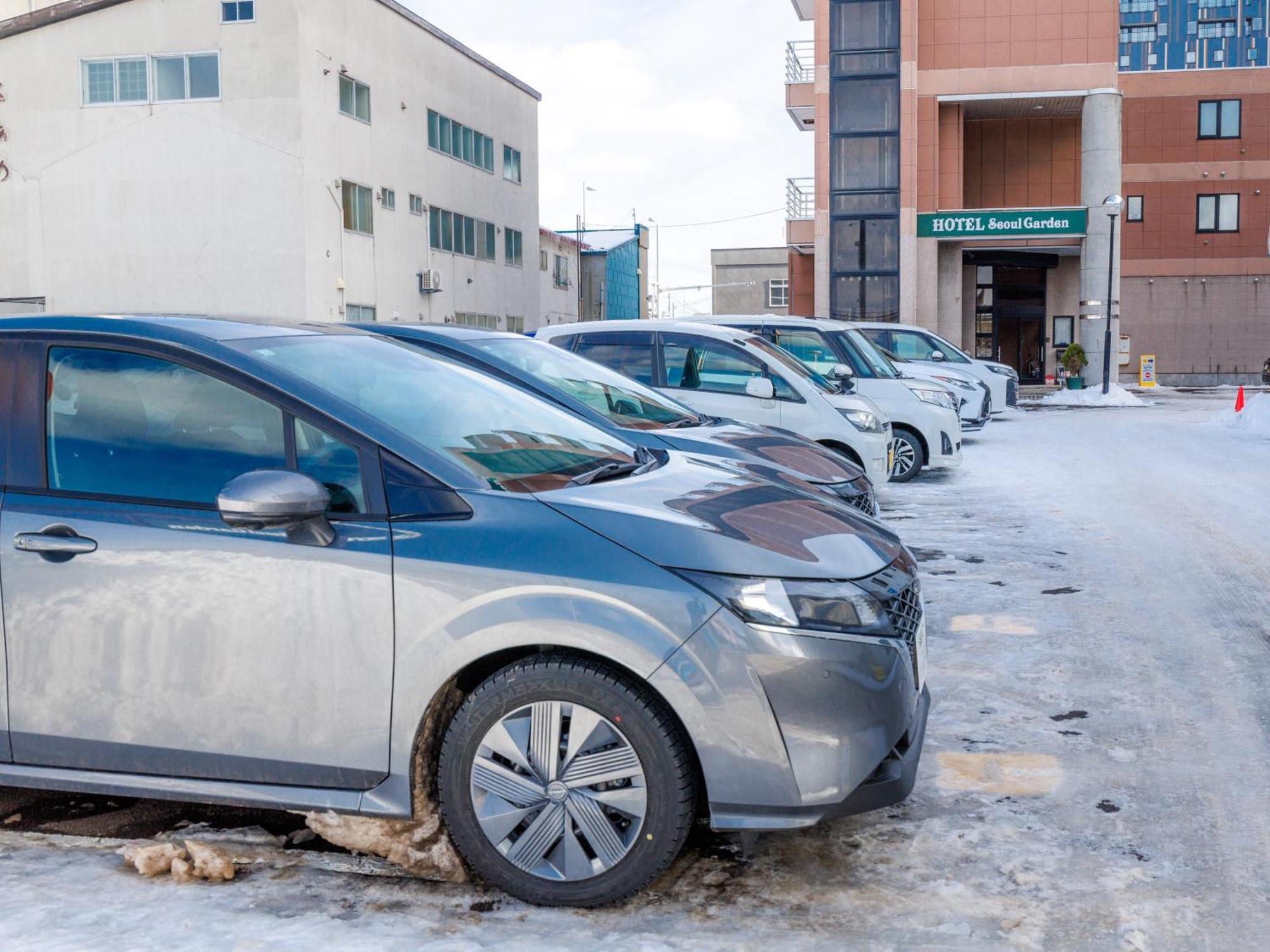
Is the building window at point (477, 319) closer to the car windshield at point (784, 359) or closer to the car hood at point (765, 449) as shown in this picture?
the car windshield at point (784, 359)

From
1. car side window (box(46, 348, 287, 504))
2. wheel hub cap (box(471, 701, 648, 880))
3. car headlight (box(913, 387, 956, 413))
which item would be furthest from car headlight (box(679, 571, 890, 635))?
car headlight (box(913, 387, 956, 413))

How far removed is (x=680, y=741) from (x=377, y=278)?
35150 mm

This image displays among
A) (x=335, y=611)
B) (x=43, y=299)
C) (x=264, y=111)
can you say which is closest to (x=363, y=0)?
(x=264, y=111)

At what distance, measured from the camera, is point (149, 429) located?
391cm

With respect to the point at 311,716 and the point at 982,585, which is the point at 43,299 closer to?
the point at 982,585

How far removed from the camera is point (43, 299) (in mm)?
35562

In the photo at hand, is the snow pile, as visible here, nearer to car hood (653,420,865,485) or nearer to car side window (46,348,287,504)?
car hood (653,420,865,485)

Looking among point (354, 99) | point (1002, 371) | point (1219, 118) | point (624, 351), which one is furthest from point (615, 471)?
point (1219, 118)

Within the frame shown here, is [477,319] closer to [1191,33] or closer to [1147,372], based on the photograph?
[1147,372]

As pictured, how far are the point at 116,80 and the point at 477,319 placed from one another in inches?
575

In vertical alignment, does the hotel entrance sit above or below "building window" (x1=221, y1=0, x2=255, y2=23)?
below

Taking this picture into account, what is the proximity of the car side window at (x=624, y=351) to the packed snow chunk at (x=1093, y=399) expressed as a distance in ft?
77.7

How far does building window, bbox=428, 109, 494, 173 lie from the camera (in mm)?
41594

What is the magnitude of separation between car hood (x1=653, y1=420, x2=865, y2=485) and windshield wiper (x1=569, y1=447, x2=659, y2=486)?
2.26 m
